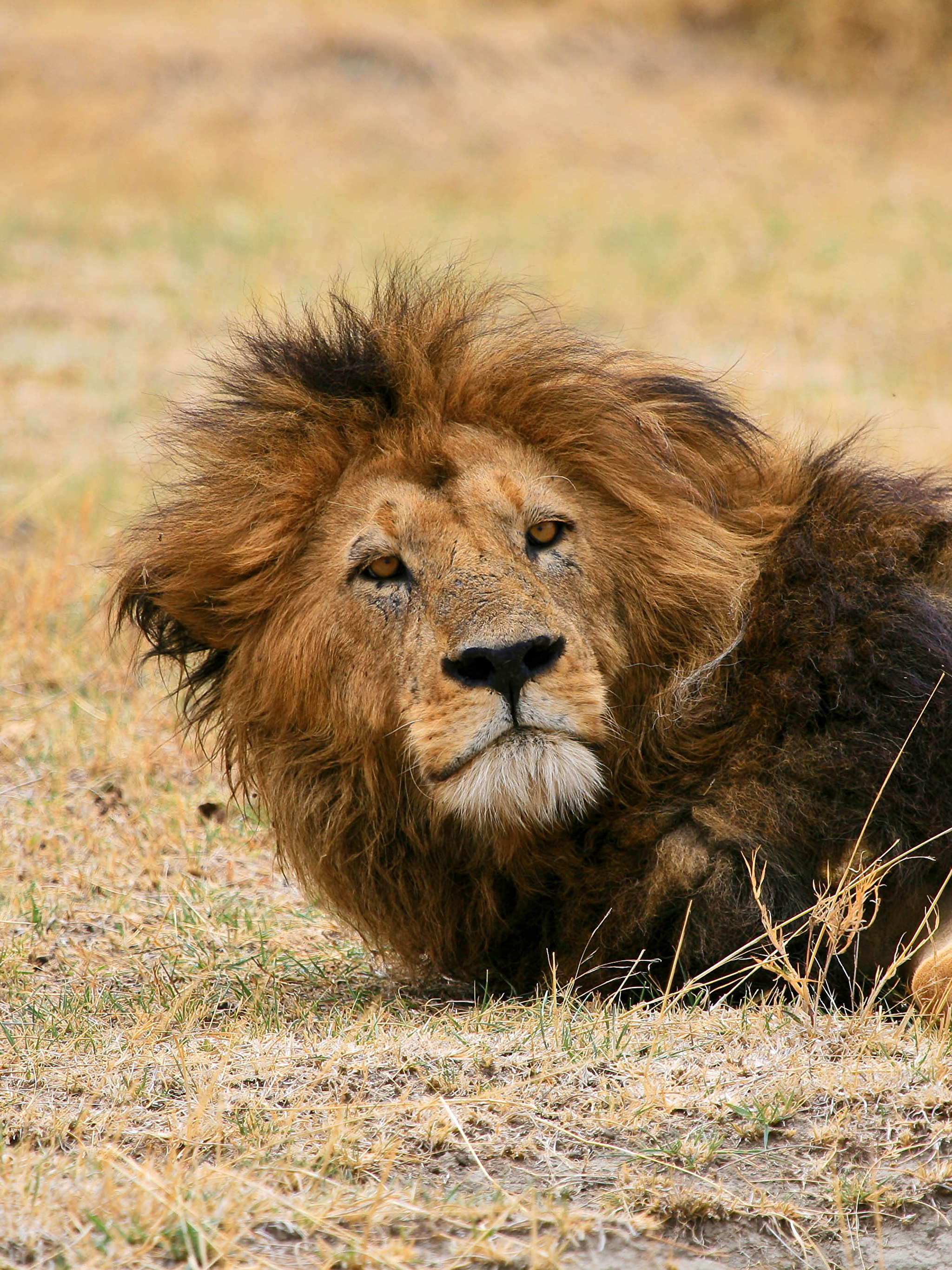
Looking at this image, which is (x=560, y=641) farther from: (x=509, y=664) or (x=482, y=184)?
(x=482, y=184)

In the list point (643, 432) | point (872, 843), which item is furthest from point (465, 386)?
point (872, 843)

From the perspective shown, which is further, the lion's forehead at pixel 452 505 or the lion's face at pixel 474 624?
Result: the lion's forehead at pixel 452 505

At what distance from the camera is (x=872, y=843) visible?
3.05 m

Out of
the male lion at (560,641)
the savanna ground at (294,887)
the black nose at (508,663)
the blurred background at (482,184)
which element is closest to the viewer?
the savanna ground at (294,887)

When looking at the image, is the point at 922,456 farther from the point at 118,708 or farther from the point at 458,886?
the point at 458,886

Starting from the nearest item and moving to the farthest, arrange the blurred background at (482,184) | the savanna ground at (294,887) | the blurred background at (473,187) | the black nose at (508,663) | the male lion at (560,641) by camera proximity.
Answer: the savanna ground at (294,887)
the black nose at (508,663)
the male lion at (560,641)
the blurred background at (473,187)
the blurred background at (482,184)

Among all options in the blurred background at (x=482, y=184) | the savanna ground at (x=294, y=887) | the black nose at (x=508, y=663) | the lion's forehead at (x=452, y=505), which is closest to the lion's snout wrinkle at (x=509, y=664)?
the black nose at (x=508, y=663)

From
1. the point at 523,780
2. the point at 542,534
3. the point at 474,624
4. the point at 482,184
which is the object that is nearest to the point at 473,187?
the point at 482,184

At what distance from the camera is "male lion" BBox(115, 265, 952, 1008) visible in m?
3.03

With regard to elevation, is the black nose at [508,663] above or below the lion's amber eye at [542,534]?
below

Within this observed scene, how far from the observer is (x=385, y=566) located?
311 centimetres

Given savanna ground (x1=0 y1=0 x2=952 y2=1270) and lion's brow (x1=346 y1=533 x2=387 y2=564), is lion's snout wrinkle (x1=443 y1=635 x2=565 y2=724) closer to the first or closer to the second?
lion's brow (x1=346 y1=533 x2=387 y2=564)

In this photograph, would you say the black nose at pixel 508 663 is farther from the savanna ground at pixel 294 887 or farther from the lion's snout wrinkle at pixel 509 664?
the savanna ground at pixel 294 887

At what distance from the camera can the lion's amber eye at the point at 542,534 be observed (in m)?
3.12
